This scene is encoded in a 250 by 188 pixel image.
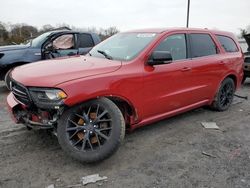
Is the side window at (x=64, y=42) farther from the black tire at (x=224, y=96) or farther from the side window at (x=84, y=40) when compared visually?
the black tire at (x=224, y=96)

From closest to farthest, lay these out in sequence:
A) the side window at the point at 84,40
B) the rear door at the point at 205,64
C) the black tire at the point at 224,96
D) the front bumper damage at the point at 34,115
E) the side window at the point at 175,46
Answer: the front bumper damage at the point at 34,115 → the side window at the point at 175,46 → the rear door at the point at 205,64 → the black tire at the point at 224,96 → the side window at the point at 84,40

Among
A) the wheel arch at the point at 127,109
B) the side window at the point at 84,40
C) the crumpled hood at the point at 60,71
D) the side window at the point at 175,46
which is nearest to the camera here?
the crumpled hood at the point at 60,71

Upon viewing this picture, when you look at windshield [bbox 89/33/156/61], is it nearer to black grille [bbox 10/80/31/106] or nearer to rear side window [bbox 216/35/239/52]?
black grille [bbox 10/80/31/106]

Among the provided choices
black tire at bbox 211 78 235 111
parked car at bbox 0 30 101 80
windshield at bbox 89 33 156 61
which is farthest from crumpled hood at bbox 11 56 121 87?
parked car at bbox 0 30 101 80

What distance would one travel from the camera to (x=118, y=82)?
3.79m

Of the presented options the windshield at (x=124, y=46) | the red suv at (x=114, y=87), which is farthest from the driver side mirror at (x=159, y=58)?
the windshield at (x=124, y=46)

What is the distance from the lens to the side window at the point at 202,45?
16.9 feet

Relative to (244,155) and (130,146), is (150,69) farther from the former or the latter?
(244,155)

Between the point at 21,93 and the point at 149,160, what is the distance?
181 centimetres

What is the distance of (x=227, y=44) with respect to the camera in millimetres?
6105

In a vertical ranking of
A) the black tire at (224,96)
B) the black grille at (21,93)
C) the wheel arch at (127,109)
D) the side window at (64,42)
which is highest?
the side window at (64,42)

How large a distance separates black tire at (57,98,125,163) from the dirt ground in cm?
20

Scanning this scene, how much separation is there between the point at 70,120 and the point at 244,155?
2351 mm

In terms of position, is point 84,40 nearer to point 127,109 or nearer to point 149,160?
point 127,109
